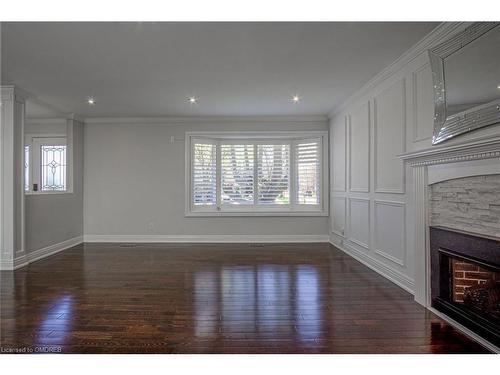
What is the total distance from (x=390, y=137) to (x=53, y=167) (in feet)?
20.3

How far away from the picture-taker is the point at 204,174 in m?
6.26

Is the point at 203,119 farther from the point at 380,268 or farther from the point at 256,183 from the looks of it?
the point at 380,268

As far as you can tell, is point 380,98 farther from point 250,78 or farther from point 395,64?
point 250,78

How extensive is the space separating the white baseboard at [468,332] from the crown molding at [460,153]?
50.5 inches

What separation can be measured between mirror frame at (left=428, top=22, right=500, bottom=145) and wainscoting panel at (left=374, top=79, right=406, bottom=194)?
68 centimetres

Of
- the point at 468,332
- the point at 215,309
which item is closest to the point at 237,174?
the point at 215,309

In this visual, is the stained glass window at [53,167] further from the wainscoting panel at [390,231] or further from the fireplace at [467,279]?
the fireplace at [467,279]

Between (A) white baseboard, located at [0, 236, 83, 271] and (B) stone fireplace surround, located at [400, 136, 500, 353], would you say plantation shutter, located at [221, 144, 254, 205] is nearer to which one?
(A) white baseboard, located at [0, 236, 83, 271]

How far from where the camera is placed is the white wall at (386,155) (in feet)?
10.0

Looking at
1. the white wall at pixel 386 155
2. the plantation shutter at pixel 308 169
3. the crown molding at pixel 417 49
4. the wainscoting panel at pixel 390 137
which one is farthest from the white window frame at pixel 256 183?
the wainscoting panel at pixel 390 137

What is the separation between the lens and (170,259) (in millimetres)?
4777

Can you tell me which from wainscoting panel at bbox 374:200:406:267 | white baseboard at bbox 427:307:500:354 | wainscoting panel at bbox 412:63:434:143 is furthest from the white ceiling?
white baseboard at bbox 427:307:500:354

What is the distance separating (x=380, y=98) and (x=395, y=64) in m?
0.54

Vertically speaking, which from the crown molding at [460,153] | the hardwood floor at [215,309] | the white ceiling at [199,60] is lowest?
the hardwood floor at [215,309]
